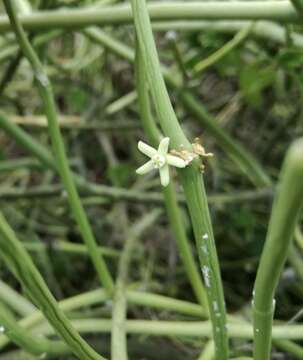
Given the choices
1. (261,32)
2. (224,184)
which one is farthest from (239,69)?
(224,184)

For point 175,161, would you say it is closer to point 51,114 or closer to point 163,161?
point 163,161

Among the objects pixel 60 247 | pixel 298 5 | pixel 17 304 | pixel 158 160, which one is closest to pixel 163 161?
pixel 158 160

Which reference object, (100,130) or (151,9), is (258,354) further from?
(100,130)

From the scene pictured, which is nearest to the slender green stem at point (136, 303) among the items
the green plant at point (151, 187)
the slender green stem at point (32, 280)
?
the green plant at point (151, 187)

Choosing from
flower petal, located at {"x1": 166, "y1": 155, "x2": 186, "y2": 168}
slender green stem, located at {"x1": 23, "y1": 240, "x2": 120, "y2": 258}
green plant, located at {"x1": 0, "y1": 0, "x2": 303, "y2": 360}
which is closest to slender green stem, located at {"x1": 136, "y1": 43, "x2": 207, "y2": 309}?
green plant, located at {"x1": 0, "y1": 0, "x2": 303, "y2": 360}

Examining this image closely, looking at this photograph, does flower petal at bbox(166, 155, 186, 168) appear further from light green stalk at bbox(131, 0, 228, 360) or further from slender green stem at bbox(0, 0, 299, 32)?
slender green stem at bbox(0, 0, 299, 32)

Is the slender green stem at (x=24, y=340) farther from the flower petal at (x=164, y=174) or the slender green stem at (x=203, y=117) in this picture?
the slender green stem at (x=203, y=117)
